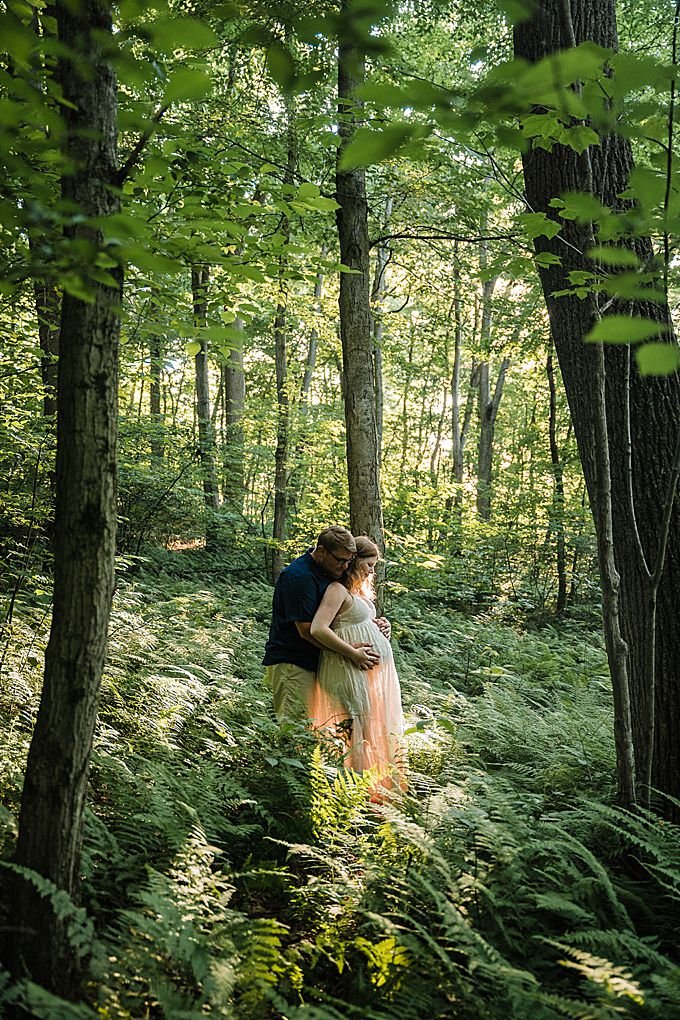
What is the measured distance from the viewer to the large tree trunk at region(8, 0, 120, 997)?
2.53 metres

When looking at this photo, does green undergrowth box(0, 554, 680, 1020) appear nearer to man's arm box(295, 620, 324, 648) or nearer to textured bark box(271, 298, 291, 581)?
man's arm box(295, 620, 324, 648)

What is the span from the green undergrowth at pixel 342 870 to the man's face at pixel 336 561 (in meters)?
1.25

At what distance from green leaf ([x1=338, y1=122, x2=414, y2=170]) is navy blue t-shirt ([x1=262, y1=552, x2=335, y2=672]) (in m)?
3.93

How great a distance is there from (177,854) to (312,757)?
1258 mm

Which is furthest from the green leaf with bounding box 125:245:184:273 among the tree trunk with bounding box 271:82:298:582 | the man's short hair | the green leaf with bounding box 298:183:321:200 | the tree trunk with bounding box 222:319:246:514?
the tree trunk with bounding box 222:319:246:514

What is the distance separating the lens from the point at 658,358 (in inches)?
56.1

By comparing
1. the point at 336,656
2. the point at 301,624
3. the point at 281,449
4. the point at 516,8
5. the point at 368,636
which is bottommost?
the point at 336,656

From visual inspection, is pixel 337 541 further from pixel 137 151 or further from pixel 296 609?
pixel 137 151

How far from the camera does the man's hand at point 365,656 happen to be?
530 centimetres

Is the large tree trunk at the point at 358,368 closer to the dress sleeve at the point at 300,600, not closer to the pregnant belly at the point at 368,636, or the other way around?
the pregnant belly at the point at 368,636

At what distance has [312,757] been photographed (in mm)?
4461

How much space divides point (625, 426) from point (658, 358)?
9.93 feet

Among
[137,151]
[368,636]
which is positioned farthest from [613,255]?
[368,636]

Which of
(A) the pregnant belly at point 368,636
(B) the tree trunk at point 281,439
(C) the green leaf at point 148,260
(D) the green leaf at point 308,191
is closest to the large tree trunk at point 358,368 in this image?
(A) the pregnant belly at point 368,636
